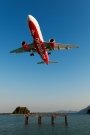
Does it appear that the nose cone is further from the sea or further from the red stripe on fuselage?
the sea

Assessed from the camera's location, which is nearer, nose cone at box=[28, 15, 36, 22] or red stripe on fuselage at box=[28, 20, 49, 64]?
nose cone at box=[28, 15, 36, 22]

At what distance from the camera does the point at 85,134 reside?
5975 centimetres

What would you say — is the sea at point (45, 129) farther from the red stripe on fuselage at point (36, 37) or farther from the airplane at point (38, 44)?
the red stripe on fuselage at point (36, 37)

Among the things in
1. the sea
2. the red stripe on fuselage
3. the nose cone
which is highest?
the nose cone

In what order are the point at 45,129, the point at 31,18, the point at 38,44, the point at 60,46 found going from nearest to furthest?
the point at 31,18 < the point at 38,44 < the point at 60,46 < the point at 45,129

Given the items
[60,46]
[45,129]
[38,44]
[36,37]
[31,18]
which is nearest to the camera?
[31,18]

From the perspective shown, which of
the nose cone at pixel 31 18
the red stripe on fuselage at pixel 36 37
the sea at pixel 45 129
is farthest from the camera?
the sea at pixel 45 129

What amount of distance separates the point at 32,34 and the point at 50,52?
40.6 ft

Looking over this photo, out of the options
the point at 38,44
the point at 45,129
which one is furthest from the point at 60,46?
the point at 45,129

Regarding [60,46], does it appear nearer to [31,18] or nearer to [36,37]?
[36,37]

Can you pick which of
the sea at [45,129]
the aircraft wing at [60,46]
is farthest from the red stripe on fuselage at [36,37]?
the sea at [45,129]

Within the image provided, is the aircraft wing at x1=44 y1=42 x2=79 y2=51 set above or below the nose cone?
below

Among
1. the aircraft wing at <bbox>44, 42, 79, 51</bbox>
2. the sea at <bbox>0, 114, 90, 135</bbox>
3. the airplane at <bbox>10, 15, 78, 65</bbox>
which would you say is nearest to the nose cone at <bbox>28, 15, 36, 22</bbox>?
the airplane at <bbox>10, 15, 78, 65</bbox>

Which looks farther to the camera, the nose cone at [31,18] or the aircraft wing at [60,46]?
the aircraft wing at [60,46]
